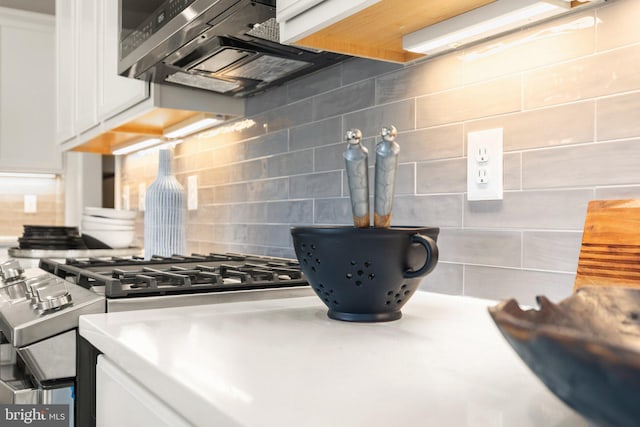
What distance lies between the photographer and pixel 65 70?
8.78ft

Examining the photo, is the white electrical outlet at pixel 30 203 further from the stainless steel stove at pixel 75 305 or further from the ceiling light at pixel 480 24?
the ceiling light at pixel 480 24

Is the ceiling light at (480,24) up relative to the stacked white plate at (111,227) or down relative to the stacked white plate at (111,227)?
up

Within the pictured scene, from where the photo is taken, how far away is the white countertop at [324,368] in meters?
0.46

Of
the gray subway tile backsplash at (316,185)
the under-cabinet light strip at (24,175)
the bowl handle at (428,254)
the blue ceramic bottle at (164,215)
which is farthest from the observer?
the under-cabinet light strip at (24,175)

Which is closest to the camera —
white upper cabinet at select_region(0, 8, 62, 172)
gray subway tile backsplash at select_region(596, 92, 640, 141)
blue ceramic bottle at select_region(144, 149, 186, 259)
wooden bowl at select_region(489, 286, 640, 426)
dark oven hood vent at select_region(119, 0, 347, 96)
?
wooden bowl at select_region(489, 286, 640, 426)

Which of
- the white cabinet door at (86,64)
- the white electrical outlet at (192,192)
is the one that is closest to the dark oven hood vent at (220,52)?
the white cabinet door at (86,64)

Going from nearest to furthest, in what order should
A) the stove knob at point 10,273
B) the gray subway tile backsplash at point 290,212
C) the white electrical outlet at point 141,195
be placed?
1. the stove knob at point 10,273
2. the gray subway tile backsplash at point 290,212
3. the white electrical outlet at point 141,195

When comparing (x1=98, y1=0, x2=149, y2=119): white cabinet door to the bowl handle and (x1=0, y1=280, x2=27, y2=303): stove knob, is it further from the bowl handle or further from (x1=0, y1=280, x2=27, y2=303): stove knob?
the bowl handle

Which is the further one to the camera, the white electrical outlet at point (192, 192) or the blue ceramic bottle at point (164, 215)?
the white electrical outlet at point (192, 192)

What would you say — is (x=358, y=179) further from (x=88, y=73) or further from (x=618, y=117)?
(x=88, y=73)

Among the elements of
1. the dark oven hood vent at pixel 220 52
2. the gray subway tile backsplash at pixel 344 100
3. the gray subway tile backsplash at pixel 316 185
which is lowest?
the gray subway tile backsplash at pixel 316 185

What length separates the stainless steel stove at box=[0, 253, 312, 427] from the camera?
2.89 ft

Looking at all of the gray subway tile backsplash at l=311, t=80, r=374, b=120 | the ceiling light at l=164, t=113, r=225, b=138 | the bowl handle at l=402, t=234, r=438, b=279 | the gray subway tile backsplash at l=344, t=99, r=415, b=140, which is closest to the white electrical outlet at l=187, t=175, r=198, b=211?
the ceiling light at l=164, t=113, r=225, b=138

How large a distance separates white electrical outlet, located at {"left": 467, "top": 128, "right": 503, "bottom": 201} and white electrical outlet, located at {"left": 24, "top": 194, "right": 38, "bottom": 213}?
3342 millimetres
